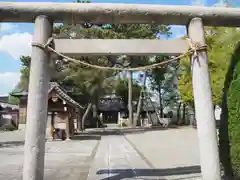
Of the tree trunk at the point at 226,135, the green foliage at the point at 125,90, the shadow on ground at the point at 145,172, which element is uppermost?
the green foliage at the point at 125,90

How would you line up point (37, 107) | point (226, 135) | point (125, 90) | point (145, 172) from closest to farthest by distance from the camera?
point (37, 107) < point (226, 135) < point (145, 172) < point (125, 90)

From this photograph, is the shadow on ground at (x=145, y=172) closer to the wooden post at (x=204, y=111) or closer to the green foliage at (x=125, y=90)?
the wooden post at (x=204, y=111)

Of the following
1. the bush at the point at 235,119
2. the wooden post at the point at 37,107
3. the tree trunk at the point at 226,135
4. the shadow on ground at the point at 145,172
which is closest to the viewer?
the bush at the point at 235,119

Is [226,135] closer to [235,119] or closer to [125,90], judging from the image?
[235,119]

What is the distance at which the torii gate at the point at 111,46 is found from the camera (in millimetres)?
5320

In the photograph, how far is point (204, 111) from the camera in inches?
217

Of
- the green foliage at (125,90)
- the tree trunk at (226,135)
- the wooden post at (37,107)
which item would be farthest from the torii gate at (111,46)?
the green foliage at (125,90)

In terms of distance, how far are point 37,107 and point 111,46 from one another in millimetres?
1788

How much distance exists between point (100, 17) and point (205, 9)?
2.07m

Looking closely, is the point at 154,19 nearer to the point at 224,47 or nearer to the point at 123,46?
the point at 123,46

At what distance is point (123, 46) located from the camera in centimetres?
580

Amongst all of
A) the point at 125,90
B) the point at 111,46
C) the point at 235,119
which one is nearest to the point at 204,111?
the point at 235,119

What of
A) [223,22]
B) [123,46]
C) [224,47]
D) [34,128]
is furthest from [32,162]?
[224,47]

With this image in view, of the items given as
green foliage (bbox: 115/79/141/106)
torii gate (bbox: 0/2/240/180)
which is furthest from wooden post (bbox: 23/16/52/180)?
green foliage (bbox: 115/79/141/106)
